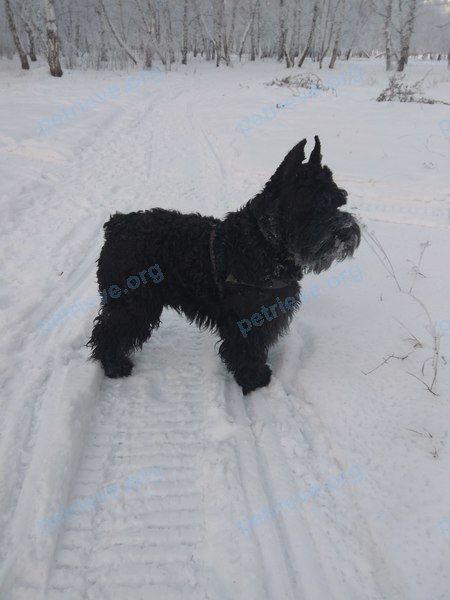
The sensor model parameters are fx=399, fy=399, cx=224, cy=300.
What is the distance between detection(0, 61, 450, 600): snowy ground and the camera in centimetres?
205

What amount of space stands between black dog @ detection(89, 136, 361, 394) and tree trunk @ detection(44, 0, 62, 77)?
20.7 m

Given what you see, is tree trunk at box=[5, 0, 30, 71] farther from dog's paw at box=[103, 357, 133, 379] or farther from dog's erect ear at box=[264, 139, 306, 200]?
dog's erect ear at box=[264, 139, 306, 200]

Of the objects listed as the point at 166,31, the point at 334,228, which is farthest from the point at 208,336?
the point at 166,31

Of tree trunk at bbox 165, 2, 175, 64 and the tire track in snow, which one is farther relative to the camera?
tree trunk at bbox 165, 2, 175, 64

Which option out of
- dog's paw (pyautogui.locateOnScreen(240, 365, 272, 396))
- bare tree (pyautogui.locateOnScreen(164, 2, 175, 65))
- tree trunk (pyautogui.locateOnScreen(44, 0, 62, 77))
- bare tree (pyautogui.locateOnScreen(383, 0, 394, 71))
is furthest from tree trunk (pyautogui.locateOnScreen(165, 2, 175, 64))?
dog's paw (pyautogui.locateOnScreen(240, 365, 272, 396))

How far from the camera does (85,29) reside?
144ft

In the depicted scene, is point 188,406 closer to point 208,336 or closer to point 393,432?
point 208,336

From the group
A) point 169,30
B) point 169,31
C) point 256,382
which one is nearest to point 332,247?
point 256,382

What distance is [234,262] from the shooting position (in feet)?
9.73

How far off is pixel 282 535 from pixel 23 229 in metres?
4.84

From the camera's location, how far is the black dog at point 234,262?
2.76 m

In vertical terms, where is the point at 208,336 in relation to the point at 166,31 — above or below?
below

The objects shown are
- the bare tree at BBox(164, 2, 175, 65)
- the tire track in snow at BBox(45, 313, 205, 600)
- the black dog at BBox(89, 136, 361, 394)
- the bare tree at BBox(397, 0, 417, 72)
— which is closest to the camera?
the tire track in snow at BBox(45, 313, 205, 600)

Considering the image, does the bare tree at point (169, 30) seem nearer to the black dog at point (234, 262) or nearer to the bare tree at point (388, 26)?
the bare tree at point (388, 26)
